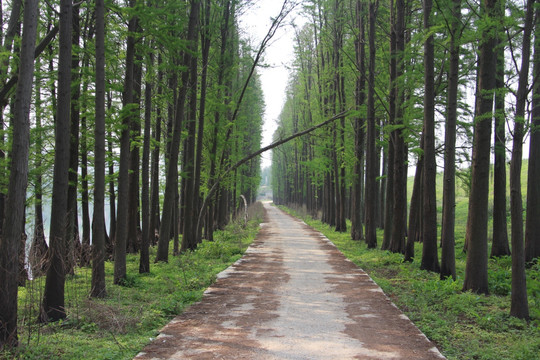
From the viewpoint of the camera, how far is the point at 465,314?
22.2 feet

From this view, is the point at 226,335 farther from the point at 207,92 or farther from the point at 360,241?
the point at 360,241

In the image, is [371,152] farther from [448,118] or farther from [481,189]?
[481,189]

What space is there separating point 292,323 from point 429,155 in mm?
6753

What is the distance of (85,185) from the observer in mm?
14734

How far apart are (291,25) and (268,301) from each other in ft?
33.9

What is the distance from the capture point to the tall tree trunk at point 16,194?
4711 millimetres

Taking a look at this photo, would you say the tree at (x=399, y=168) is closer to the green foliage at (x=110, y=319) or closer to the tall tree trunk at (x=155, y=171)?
the green foliage at (x=110, y=319)

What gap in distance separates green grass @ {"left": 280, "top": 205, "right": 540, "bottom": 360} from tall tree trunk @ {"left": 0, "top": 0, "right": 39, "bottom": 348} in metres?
5.04

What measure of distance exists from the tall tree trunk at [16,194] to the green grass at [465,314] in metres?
5.04

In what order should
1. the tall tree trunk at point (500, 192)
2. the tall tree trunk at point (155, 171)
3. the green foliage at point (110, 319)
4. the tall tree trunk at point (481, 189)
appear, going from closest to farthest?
the green foliage at point (110, 319) → the tall tree trunk at point (481, 189) → the tall tree trunk at point (500, 192) → the tall tree trunk at point (155, 171)

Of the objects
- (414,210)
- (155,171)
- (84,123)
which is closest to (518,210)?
(414,210)

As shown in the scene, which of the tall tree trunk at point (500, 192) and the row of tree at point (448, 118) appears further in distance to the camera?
the tall tree trunk at point (500, 192)

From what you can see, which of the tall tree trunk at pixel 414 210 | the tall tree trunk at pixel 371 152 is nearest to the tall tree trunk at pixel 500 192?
the tall tree trunk at pixel 414 210

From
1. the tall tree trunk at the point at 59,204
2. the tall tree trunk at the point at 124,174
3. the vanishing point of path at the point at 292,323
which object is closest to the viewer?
the vanishing point of path at the point at 292,323
